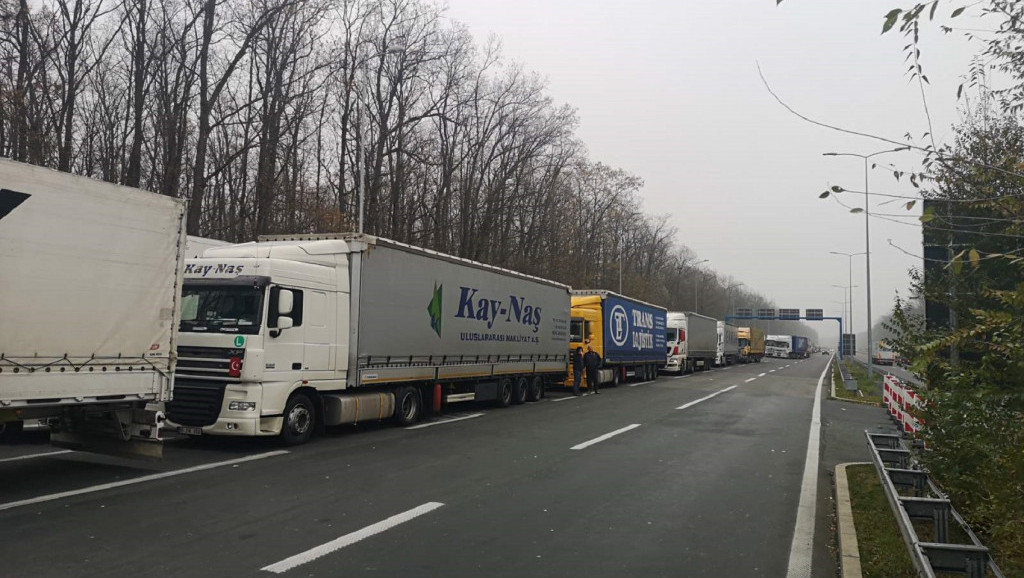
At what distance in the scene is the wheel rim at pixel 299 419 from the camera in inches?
444

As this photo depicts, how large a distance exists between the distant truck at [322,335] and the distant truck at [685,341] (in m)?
23.3

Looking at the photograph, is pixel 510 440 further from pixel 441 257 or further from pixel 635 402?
pixel 635 402

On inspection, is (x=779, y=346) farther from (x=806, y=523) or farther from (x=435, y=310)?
(x=806, y=523)

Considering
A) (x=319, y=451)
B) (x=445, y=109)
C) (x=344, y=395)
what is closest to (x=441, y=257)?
(x=344, y=395)

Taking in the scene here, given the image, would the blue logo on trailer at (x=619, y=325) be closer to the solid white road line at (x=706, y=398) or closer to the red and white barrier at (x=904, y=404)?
the solid white road line at (x=706, y=398)

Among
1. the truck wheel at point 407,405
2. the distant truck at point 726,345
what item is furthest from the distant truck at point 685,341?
the truck wheel at point 407,405

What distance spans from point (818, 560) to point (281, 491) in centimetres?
564

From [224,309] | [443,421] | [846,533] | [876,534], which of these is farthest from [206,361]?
[876,534]

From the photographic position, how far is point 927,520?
6766mm

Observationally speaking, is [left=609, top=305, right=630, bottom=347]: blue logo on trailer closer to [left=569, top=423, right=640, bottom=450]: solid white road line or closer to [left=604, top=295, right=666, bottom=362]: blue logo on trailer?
[left=604, top=295, right=666, bottom=362]: blue logo on trailer

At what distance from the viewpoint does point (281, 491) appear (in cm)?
791

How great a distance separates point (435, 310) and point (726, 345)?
140 feet

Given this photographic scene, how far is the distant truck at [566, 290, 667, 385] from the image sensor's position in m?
26.4

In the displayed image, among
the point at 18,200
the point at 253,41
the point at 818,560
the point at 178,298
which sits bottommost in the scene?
the point at 818,560
